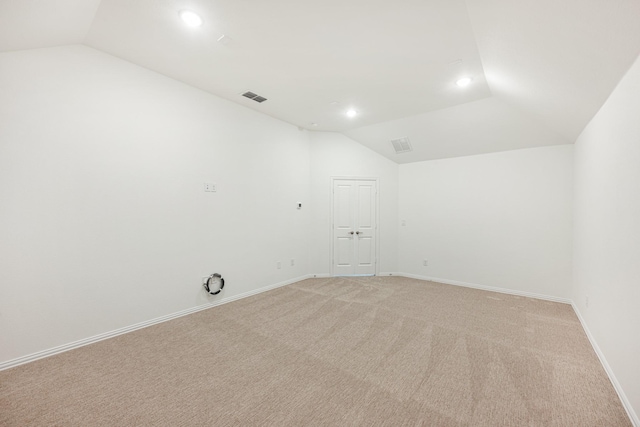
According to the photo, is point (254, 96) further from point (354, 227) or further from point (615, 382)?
point (615, 382)

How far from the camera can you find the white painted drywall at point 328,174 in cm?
549

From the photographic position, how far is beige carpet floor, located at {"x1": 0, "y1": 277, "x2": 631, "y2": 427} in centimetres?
175

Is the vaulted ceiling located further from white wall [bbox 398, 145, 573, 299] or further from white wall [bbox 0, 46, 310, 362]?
white wall [bbox 398, 145, 573, 299]

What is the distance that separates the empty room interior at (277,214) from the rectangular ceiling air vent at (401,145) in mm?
363

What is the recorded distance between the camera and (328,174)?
552 cm

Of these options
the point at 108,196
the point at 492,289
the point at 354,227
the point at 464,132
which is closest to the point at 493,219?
the point at 492,289

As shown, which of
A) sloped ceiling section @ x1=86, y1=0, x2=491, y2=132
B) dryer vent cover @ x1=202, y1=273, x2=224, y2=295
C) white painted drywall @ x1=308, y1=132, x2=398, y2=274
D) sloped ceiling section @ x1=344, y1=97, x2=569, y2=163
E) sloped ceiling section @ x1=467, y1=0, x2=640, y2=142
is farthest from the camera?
white painted drywall @ x1=308, y1=132, x2=398, y2=274

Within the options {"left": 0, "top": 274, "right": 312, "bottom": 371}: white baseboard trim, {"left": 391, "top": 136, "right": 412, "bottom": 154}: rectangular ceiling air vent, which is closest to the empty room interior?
{"left": 0, "top": 274, "right": 312, "bottom": 371}: white baseboard trim

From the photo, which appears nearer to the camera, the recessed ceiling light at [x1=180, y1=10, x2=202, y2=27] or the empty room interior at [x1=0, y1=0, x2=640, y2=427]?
the empty room interior at [x1=0, y1=0, x2=640, y2=427]

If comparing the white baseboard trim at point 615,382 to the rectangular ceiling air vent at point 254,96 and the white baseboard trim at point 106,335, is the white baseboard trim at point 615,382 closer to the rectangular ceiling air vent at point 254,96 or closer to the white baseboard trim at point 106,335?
the white baseboard trim at point 106,335

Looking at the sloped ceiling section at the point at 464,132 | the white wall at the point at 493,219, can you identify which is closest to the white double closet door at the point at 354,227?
the white wall at the point at 493,219

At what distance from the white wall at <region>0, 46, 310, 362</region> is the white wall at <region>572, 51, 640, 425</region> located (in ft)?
13.7

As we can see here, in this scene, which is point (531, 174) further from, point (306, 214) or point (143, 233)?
point (143, 233)

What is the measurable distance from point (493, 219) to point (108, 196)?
5697 mm
